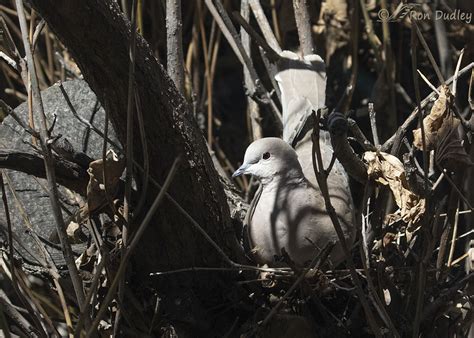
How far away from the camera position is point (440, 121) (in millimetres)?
1831

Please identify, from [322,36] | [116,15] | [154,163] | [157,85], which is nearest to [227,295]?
[154,163]

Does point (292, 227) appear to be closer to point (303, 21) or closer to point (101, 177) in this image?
point (101, 177)

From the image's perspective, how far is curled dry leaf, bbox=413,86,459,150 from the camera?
71.8 inches

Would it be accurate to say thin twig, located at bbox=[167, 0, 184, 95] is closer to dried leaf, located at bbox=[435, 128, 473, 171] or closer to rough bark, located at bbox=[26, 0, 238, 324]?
rough bark, located at bbox=[26, 0, 238, 324]

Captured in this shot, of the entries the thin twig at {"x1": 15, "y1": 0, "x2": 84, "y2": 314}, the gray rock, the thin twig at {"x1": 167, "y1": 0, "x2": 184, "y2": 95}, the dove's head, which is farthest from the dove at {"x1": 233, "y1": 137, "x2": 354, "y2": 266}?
the thin twig at {"x1": 15, "y1": 0, "x2": 84, "y2": 314}

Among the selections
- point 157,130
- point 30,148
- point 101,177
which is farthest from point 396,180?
point 30,148

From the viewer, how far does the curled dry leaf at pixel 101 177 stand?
5.64 ft

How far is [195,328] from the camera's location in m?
A: 1.96

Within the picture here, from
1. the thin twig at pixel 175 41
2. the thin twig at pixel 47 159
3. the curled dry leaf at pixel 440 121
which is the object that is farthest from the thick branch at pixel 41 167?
the curled dry leaf at pixel 440 121

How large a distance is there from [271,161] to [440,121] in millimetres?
480

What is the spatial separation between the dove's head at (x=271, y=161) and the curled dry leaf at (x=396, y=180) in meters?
0.27

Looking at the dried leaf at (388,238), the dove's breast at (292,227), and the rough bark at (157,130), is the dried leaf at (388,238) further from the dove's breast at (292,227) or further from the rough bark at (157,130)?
the rough bark at (157,130)

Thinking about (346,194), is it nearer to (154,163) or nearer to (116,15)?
(154,163)

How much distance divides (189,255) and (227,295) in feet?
0.49
